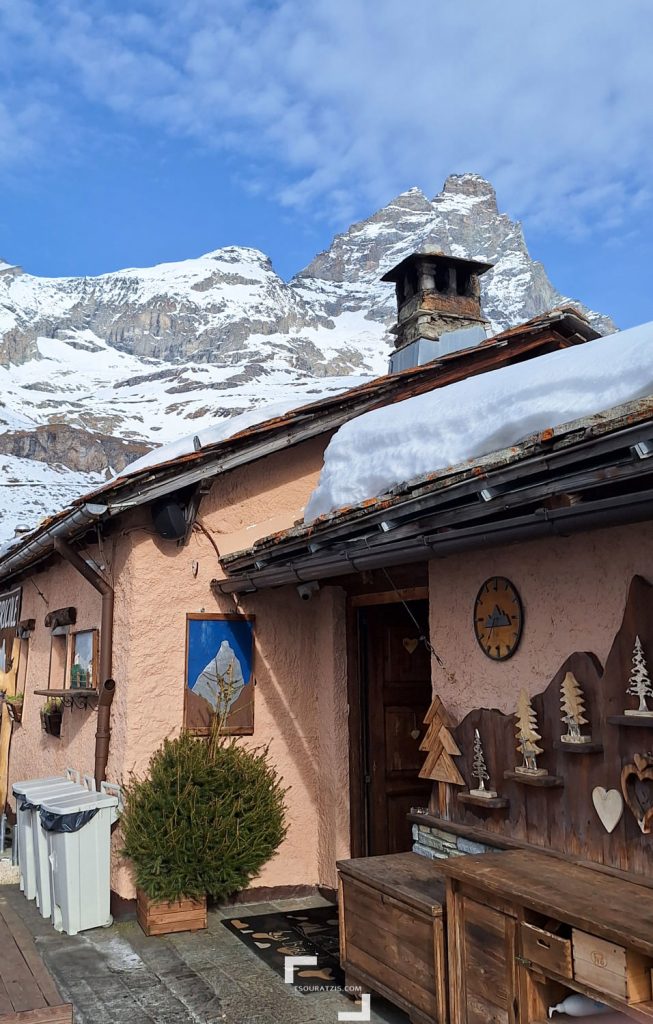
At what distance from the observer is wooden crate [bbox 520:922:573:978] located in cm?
303

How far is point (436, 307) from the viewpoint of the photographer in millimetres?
9055

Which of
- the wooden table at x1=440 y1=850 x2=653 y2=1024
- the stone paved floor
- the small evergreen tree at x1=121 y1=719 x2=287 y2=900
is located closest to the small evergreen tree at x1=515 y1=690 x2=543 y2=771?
the wooden table at x1=440 y1=850 x2=653 y2=1024

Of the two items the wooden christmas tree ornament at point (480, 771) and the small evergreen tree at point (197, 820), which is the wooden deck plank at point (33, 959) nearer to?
the small evergreen tree at point (197, 820)

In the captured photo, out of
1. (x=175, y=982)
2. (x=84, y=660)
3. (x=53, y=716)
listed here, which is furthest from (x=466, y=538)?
(x=53, y=716)

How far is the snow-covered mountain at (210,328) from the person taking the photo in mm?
84188

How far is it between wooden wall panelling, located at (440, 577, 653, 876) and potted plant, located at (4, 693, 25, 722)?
6.61 m

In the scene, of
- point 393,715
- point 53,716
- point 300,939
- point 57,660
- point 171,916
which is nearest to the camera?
point 300,939

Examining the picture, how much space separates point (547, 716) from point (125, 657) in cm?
338

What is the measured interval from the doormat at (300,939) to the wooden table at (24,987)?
144cm

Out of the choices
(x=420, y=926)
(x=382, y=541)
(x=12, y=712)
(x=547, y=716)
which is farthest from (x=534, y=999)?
(x=12, y=712)

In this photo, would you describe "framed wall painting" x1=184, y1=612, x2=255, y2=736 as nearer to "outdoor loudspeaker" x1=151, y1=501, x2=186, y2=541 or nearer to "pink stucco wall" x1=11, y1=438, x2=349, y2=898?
"pink stucco wall" x1=11, y1=438, x2=349, y2=898

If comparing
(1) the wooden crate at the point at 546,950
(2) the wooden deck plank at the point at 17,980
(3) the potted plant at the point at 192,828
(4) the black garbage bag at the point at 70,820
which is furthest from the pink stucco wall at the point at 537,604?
(4) the black garbage bag at the point at 70,820

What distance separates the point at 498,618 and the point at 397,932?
1607mm

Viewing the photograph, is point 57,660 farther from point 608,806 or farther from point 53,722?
point 608,806
